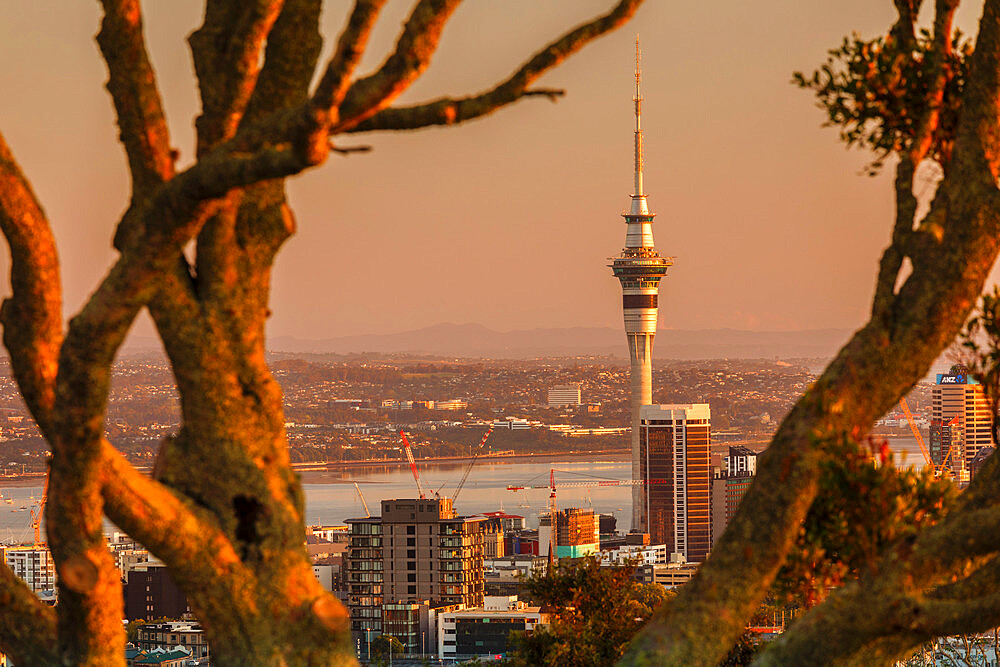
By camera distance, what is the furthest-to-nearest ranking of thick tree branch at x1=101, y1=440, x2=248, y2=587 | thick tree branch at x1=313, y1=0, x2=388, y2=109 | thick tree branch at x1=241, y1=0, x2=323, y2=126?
thick tree branch at x1=241, y1=0, x2=323, y2=126
thick tree branch at x1=101, y1=440, x2=248, y2=587
thick tree branch at x1=313, y1=0, x2=388, y2=109

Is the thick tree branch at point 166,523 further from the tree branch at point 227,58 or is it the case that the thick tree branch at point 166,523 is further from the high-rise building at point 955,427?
the high-rise building at point 955,427

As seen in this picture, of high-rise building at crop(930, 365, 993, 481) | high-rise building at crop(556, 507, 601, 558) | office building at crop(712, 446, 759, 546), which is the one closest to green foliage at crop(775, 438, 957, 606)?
high-rise building at crop(556, 507, 601, 558)

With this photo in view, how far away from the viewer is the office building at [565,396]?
187625 mm

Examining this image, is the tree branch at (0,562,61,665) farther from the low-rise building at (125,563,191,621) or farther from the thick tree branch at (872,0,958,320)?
the low-rise building at (125,563,191,621)

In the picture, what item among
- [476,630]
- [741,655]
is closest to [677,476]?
[476,630]

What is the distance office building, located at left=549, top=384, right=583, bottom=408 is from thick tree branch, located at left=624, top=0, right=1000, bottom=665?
182457 millimetres

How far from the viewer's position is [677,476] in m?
116

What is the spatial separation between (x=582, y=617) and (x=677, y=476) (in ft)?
348

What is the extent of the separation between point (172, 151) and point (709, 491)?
369 feet

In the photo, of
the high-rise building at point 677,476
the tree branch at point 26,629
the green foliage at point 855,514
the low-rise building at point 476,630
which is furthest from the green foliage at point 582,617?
the high-rise building at point 677,476

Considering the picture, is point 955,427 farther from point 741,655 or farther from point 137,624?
point 741,655

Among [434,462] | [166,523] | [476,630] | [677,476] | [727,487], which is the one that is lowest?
[476,630]

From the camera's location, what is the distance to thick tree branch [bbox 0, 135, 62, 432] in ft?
11.9

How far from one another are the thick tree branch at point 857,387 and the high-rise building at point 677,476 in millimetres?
107315
